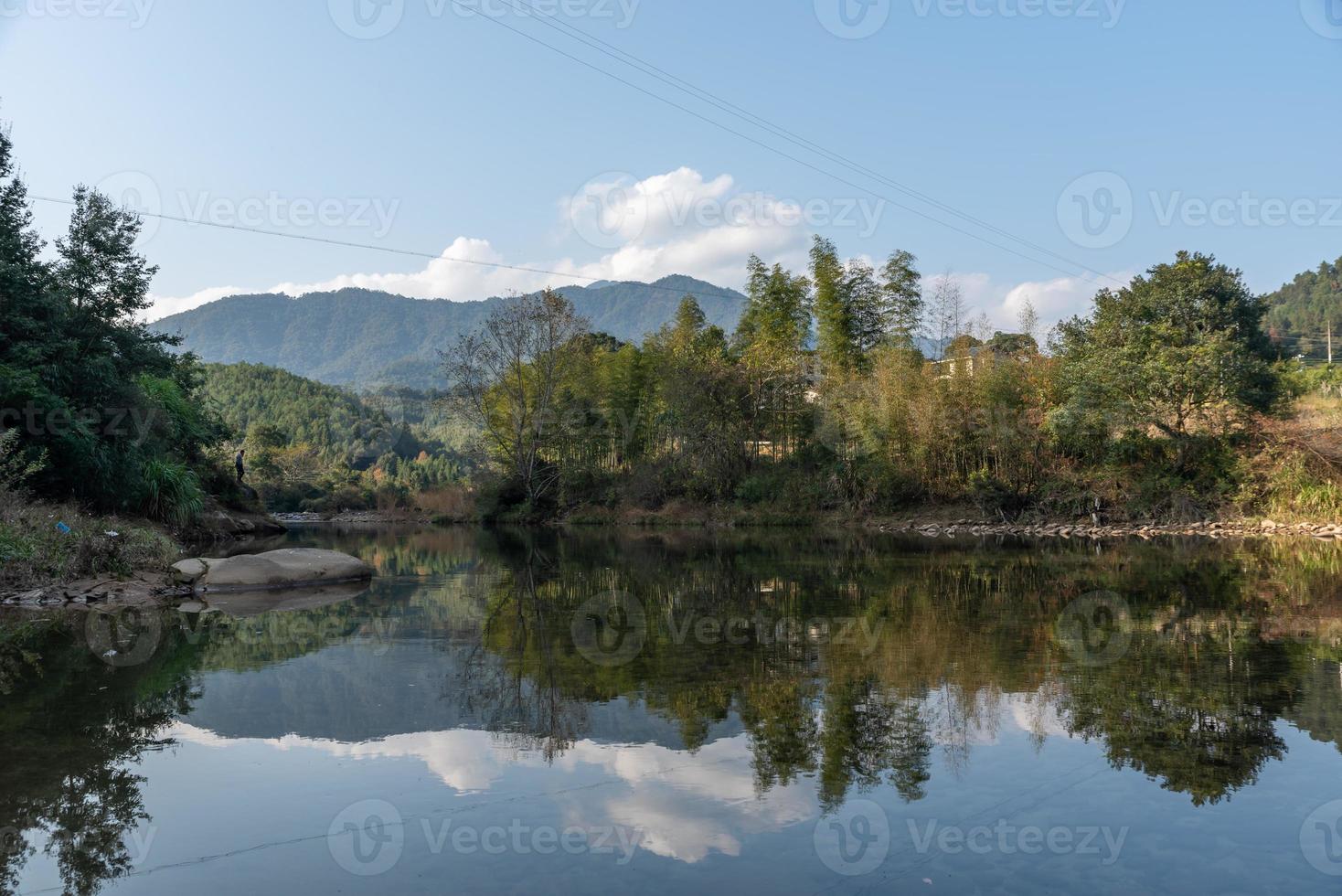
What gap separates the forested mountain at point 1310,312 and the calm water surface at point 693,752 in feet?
199

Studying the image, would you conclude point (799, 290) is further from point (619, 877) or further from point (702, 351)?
point (619, 877)

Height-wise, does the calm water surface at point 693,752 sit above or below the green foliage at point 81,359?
below

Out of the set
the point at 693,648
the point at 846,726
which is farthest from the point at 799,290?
the point at 846,726

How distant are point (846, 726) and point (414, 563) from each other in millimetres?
14745

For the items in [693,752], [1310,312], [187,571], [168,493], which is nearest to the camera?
[693,752]

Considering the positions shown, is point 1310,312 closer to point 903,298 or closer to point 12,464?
point 903,298

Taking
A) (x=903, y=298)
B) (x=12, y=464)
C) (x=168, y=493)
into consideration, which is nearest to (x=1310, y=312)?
(x=903, y=298)

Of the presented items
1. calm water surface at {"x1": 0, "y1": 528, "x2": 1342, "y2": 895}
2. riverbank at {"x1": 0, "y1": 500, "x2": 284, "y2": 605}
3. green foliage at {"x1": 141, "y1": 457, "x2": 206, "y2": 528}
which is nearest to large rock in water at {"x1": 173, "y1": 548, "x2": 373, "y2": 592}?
riverbank at {"x1": 0, "y1": 500, "x2": 284, "y2": 605}

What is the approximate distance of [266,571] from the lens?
13406mm

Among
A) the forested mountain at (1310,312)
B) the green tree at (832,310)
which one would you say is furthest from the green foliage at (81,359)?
the forested mountain at (1310,312)

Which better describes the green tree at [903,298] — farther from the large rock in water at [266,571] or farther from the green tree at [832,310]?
the large rock in water at [266,571]

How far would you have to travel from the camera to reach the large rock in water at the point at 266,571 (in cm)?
1311

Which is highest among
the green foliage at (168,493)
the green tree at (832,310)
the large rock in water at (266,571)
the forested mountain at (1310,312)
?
the forested mountain at (1310,312)

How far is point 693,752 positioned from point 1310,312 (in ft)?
305
